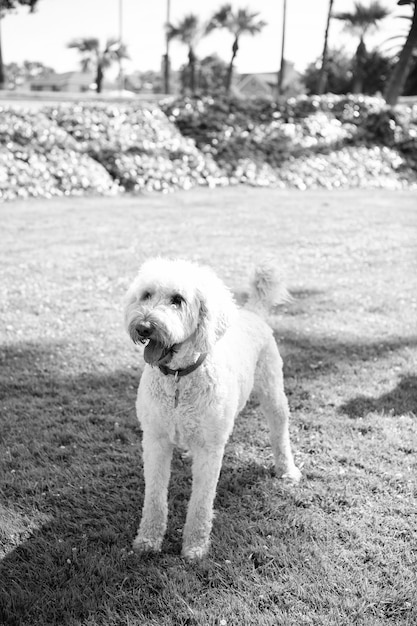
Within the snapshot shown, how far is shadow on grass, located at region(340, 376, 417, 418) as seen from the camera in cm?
486

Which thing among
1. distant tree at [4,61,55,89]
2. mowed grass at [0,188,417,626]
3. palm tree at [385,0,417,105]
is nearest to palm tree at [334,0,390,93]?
palm tree at [385,0,417,105]

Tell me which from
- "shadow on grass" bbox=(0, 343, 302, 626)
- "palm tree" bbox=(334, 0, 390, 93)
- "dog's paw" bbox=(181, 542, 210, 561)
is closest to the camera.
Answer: "shadow on grass" bbox=(0, 343, 302, 626)

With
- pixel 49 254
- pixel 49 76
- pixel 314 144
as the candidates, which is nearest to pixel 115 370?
pixel 49 254

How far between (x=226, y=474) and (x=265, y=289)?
4.32ft

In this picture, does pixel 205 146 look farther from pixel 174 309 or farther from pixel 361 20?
pixel 361 20

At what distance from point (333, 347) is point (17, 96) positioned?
2094 centimetres

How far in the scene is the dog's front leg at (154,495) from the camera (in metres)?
3.25

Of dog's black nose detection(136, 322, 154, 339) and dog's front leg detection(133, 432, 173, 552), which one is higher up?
dog's black nose detection(136, 322, 154, 339)

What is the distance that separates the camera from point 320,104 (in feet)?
73.2

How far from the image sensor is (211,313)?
309cm

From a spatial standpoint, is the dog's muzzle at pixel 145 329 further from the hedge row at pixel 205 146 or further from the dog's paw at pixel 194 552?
the hedge row at pixel 205 146

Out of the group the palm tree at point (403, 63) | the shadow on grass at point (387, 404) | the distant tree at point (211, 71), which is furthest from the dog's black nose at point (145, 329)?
the distant tree at point (211, 71)

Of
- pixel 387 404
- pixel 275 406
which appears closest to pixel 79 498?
→ pixel 275 406

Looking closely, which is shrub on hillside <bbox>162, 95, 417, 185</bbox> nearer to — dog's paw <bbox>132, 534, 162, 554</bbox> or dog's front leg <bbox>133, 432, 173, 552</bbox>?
dog's front leg <bbox>133, 432, 173, 552</bbox>
